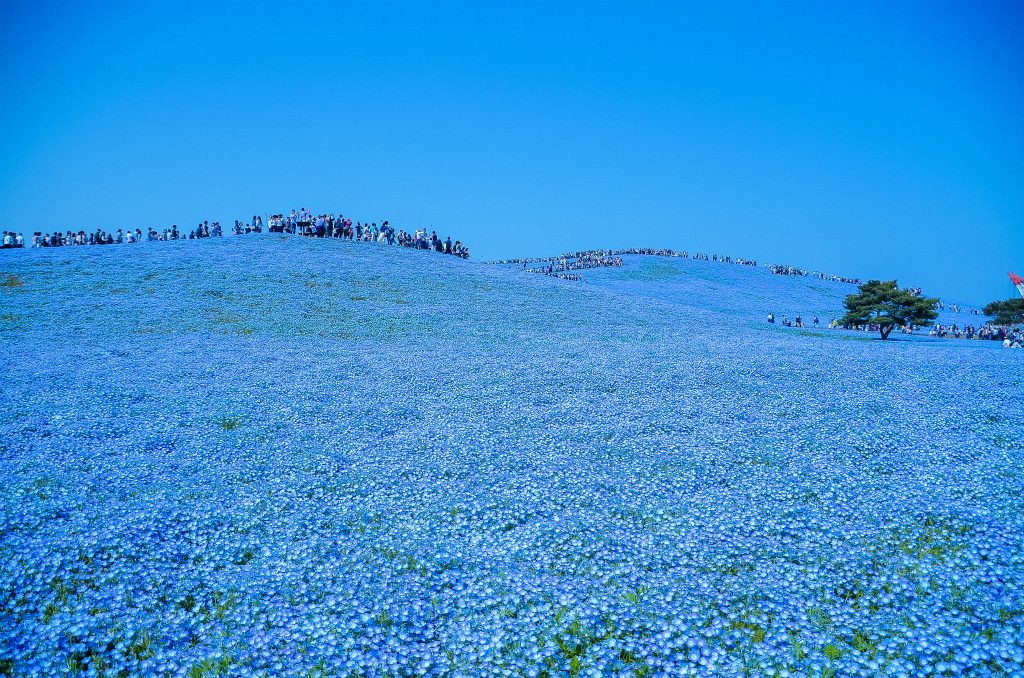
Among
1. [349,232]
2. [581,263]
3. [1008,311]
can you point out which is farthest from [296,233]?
[1008,311]

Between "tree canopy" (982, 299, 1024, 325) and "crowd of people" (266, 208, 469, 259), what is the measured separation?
4501 cm

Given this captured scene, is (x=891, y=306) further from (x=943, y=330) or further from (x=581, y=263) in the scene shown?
(x=581, y=263)

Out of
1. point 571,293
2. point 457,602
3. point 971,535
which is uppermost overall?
point 571,293

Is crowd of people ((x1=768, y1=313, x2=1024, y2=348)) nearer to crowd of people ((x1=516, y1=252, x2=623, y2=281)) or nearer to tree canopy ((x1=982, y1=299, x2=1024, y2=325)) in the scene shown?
tree canopy ((x1=982, y1=299, x2=1024, y2=325))

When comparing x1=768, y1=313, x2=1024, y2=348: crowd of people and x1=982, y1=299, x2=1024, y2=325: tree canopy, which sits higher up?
x1=982, y1=299, x2=1024, y2=325: tree canopy

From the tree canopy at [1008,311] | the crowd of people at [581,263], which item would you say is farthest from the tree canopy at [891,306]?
the crowd of people at [581,263]

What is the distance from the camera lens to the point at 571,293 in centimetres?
3744

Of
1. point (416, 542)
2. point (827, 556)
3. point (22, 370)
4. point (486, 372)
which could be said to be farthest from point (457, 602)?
point (22, 370)

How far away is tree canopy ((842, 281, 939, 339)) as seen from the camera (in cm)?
3231

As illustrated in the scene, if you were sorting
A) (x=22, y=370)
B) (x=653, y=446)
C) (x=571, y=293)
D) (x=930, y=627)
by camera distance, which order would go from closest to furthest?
(x=930, y=627) < (x=653, y=446) < (x=22, y=370) < (x=571, y=293)

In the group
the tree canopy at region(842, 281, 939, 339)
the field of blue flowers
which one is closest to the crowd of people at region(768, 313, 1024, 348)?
the tree canopy at region(842, 281, 939, 339)

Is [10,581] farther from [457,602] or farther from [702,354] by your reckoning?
[702,354]

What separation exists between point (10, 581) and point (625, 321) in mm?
27024

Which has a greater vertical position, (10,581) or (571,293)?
(571,293)
